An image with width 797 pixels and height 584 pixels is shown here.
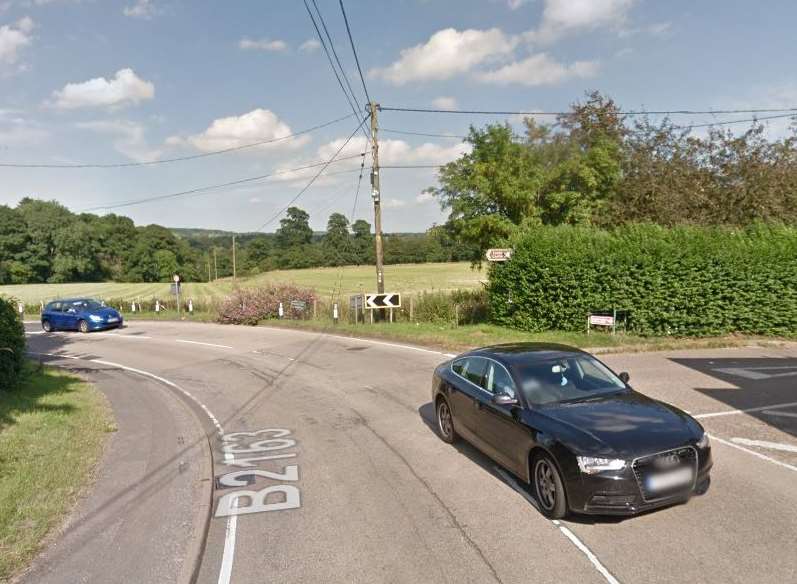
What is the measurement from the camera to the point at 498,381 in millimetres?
6770

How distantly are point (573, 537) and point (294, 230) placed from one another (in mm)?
100589

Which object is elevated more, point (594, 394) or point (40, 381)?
point (594, 394)

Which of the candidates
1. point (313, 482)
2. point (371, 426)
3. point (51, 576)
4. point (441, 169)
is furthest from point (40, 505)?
point (441, 169)

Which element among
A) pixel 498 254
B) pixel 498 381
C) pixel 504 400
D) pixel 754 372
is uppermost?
pixel 498 254

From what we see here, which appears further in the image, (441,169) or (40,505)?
(441,169)

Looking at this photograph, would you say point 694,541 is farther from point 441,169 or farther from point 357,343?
point 441,169

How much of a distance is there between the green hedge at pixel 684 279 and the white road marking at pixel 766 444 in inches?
400

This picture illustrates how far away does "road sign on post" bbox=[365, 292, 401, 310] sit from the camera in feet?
76.4

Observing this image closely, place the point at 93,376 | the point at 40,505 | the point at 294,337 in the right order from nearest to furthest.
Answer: the point at 40,505, the point at 93,376, the point at 294,337

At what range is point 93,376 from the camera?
49.2 feet

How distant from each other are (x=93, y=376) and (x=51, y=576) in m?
11.6

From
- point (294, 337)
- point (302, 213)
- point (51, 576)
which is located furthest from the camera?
point (302, 213)

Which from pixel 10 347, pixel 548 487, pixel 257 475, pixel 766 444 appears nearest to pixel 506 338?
pixel 766 444

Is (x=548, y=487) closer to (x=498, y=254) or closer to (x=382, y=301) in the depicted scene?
(x=498, y=254)
